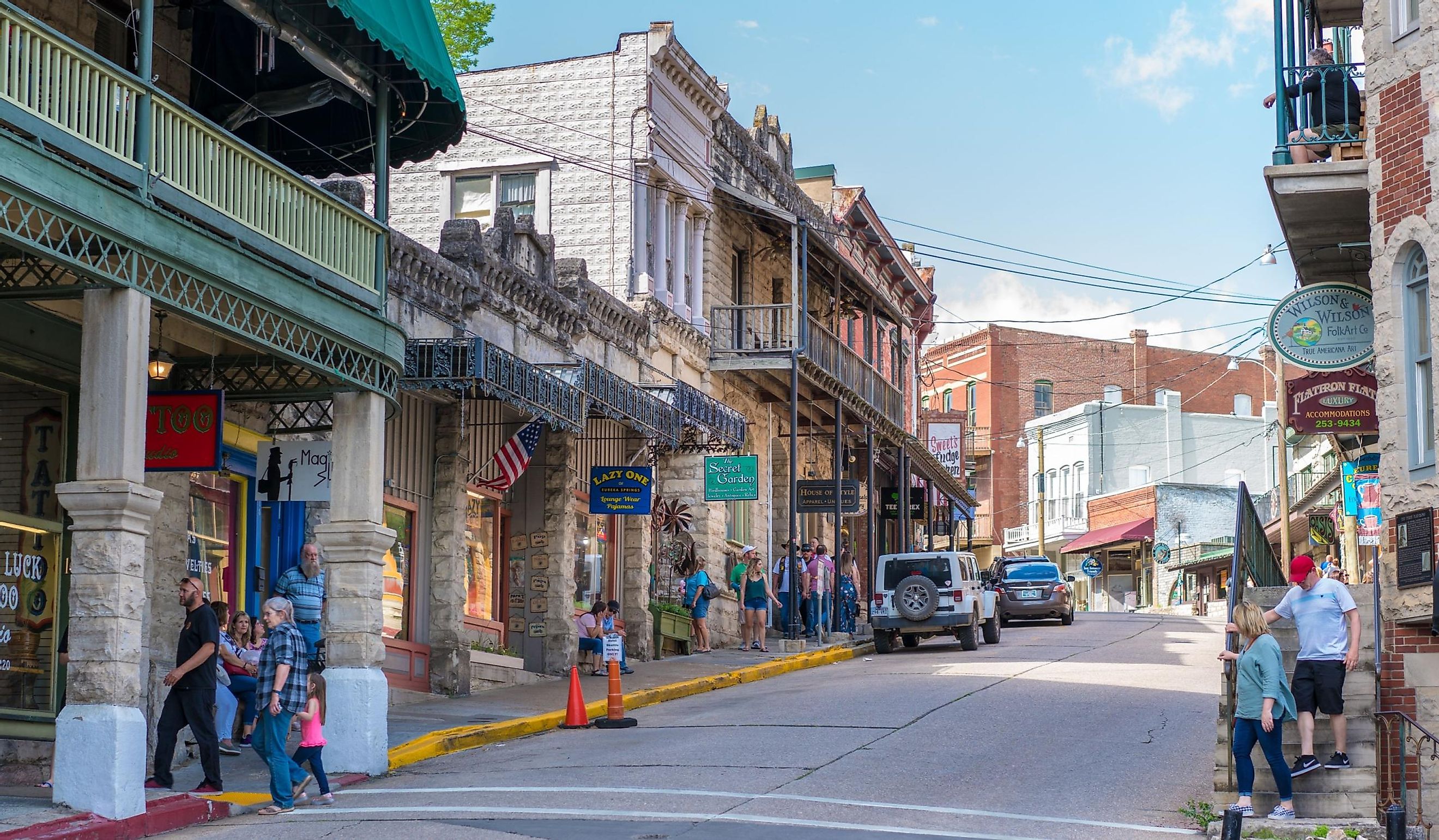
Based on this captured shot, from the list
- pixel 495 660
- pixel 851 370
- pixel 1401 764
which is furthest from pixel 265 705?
pixel 851 370

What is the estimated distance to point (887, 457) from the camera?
4384 cm

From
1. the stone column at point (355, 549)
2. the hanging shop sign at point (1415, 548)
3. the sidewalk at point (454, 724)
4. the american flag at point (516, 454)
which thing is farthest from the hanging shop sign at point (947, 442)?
the hanging shop sign at point (1415, 548)

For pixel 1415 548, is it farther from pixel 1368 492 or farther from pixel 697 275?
pixel 697 275

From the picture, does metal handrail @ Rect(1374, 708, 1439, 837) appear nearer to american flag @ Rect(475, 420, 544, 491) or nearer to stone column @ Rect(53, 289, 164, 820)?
stone column @ Rect(53, 289, 164, 820)

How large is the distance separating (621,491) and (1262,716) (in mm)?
13515

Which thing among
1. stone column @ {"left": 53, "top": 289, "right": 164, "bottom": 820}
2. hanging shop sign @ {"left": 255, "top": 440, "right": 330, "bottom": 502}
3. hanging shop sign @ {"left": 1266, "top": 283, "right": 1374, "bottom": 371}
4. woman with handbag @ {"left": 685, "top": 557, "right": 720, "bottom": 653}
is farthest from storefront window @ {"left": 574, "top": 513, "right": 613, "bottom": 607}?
stone column @ {"left": 53, "top": 289, "right": 164, "bottom": 820}

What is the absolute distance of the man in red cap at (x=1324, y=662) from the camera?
12.5 meters

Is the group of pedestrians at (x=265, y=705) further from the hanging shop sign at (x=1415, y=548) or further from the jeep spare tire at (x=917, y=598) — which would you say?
the jeep spare tire at (x=917, y=598)

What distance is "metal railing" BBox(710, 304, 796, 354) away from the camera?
31188 mm

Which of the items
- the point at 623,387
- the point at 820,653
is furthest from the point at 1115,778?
the point at 820,653

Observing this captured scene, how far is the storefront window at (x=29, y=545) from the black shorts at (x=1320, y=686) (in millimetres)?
10361

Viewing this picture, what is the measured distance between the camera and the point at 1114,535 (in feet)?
217

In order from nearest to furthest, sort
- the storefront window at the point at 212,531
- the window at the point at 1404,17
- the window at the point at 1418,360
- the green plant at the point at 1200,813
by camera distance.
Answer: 1. the green plant at the point at 1200,813
2. the window at the point at 1418,360
3. the window at the point at 1404,17
4. the storefront window at the point at 212,531

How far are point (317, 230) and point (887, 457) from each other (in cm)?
3034
